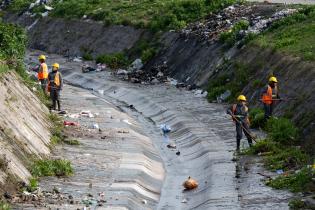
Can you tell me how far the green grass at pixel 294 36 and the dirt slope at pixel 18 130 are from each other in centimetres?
1186

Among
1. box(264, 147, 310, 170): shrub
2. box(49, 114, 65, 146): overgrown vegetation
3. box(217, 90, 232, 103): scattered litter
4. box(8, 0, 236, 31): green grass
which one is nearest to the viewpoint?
box(264, 147, 310, 170): shrub

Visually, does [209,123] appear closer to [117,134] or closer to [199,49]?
[117,134]

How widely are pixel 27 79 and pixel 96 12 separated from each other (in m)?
29.8

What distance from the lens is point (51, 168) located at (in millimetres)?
24234

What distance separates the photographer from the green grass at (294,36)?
118 ft

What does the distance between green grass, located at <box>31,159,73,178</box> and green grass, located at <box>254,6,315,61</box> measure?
1333cm

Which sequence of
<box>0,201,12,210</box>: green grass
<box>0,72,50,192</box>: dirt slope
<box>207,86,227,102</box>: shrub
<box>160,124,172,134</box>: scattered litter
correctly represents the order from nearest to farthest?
<box>0,201,12,210</box>: green grass → <box>0,72,50,192</box>: dirt slope → <box>160,124,172,134</box>: scattered litter → <box>207,86,227,102</box>: shrub

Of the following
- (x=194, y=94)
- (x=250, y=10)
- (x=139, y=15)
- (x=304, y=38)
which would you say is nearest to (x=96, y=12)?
(x=139, y=15)

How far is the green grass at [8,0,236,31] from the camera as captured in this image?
53062 mm

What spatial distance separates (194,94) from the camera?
41.7m

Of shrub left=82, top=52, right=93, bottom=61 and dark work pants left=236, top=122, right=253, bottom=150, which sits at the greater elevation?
shrub left=82, top=52, right=93, bottom=61

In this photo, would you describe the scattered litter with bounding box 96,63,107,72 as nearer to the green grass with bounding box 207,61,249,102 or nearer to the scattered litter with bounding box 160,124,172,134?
the green grass with bounding box 207,61,249,102

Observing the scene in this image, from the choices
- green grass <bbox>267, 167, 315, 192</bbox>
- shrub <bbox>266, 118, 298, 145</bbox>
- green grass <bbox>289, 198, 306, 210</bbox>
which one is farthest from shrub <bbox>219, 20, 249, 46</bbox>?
green grass <bbox>289, 198, 306, 210</bbox>

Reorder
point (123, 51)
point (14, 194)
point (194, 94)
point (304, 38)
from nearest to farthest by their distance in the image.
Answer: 1. point (14, 194)
2. point (304, 38)
3. point (194, 94)
4. point (123, 51)
